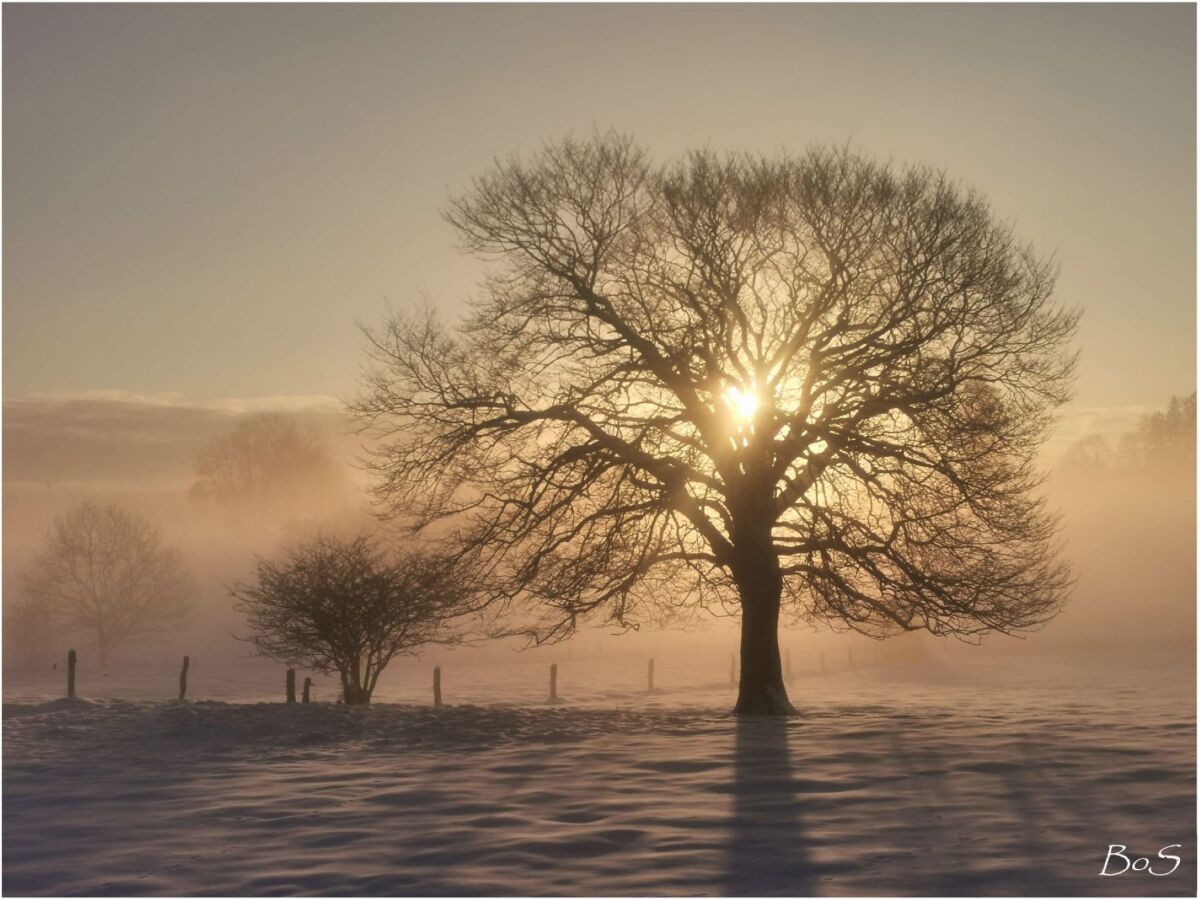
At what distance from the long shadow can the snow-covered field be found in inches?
1.6

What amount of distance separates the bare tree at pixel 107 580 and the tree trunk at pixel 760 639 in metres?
59.5

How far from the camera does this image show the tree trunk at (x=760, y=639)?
81.9 ft

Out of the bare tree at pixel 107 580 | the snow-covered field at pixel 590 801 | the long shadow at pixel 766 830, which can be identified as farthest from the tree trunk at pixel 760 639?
the bare tree at pixel 107 580

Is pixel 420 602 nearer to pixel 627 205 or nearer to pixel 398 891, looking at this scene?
pixel 627 205

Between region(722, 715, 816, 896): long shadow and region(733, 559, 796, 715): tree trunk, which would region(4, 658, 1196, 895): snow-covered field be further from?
region(733, 559, 796, 715): tree trunk

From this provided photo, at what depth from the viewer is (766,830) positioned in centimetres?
1248

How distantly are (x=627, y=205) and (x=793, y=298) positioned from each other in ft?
12.2

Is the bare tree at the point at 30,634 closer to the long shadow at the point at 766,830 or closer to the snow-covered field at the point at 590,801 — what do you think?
the snow-covered field at the point at 590,801

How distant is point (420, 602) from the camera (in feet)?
84.7

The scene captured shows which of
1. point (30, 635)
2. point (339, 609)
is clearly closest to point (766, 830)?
point (339, 609)

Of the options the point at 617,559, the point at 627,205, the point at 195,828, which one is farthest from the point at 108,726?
the point at 627,205

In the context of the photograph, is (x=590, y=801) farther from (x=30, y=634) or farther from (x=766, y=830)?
(x=30, y=634)

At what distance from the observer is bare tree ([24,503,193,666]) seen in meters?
76.6

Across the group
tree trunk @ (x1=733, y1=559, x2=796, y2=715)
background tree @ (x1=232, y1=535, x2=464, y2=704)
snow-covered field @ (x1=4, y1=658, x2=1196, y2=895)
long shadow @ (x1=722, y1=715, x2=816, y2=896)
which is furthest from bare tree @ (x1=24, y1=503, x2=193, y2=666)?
long shadow @ (x1=722, y1=715, x2=816, y2=896)
